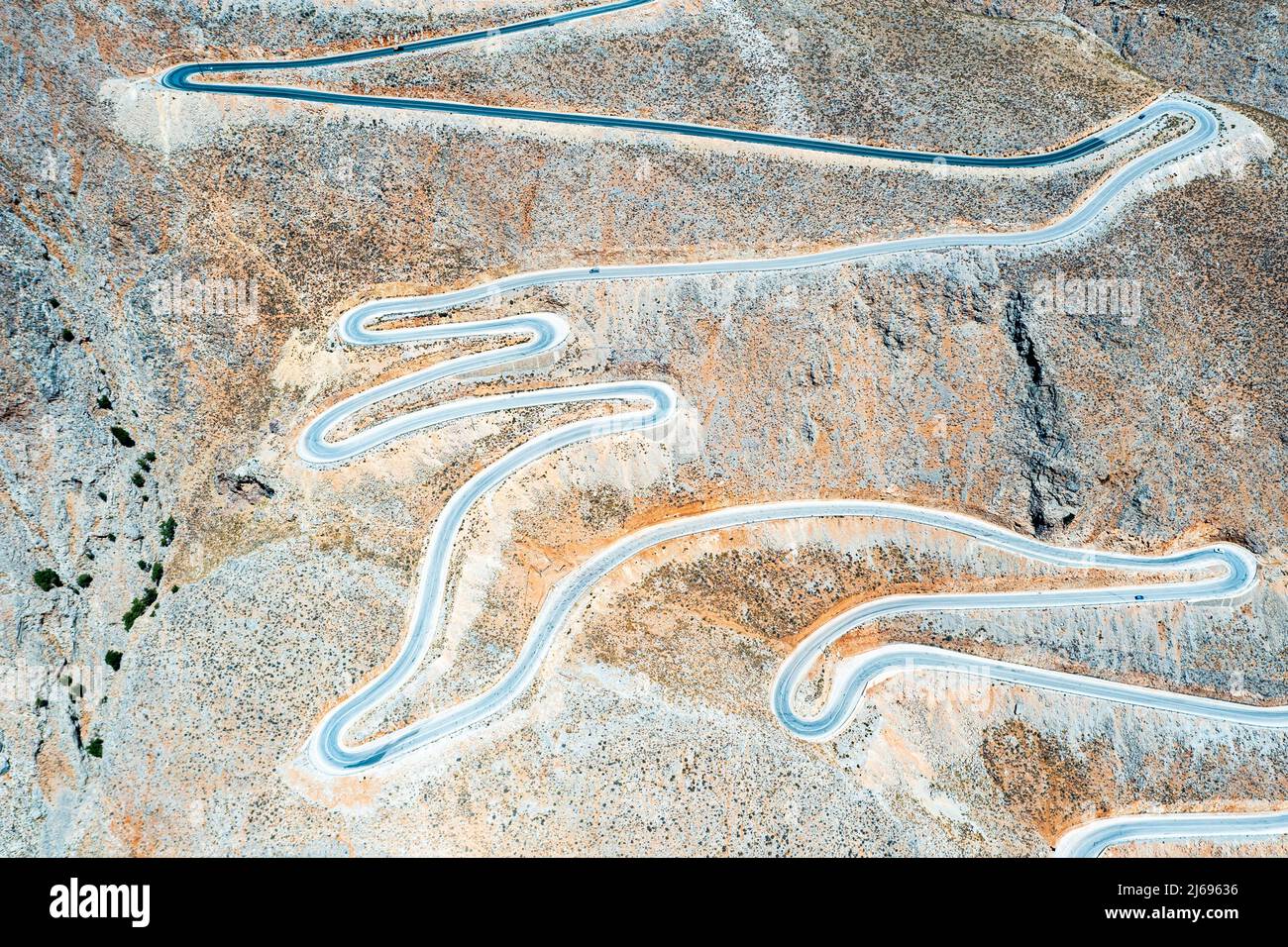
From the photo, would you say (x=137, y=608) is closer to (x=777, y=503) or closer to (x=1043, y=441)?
(x=777, y=503)

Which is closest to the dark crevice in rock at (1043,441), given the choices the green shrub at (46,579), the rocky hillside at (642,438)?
the rocky hillside at (642,438)

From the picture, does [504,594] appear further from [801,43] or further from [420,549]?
[801,43]

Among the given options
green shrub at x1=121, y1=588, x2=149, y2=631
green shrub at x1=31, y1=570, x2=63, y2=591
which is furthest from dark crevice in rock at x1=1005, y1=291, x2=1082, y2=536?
green shrub at x1=31, y1=570, x2=63, y2=591

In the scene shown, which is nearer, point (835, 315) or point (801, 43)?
point (835, 315)

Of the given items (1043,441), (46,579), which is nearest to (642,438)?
(1043,441)

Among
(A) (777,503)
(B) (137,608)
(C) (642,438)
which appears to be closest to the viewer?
(B) (137,608)

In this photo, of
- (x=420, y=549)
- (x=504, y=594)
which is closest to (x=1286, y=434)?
(x=504, y=594)

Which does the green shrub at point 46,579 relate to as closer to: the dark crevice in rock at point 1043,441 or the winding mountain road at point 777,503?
the winding mountain road at point 777,503
